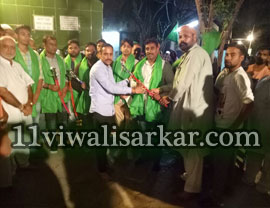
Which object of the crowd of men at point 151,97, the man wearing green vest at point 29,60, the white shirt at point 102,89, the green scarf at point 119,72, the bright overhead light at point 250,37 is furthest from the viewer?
the bright overhead light at point 250,37

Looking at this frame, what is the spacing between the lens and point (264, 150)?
334cm

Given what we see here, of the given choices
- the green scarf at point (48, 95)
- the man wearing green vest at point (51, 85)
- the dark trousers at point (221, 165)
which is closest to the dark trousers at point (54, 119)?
the man wearing green vest at point (51, 85)

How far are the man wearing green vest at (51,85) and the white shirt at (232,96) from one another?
9.44 feet

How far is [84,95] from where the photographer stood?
4777 millimetres

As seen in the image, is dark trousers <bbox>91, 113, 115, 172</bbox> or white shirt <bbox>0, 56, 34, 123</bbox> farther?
dark trousers <bbox>91, 113, 115, 172</bbox>

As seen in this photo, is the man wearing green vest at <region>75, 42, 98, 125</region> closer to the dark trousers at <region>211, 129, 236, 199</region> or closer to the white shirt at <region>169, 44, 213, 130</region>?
the white shirt at <region>169, 44, 213, 130</region>

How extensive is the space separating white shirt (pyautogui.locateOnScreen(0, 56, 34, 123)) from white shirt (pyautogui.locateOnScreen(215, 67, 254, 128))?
273cm

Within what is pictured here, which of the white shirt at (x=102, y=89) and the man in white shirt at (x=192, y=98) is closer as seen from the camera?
the man in white shirt at (x=192, y=98)

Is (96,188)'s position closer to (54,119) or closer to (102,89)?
(102,89)

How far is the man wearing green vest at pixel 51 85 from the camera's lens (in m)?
4.25

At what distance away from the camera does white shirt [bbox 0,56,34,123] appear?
3.19m

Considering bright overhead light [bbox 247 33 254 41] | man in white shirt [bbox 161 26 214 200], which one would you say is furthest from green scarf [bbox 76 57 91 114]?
bright overhead light [bbox 247 33 254 41]

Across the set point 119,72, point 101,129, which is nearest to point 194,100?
point 101,129

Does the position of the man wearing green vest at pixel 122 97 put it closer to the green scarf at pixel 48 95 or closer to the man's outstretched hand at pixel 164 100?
the man's outstretched hand at pixel 164 100
